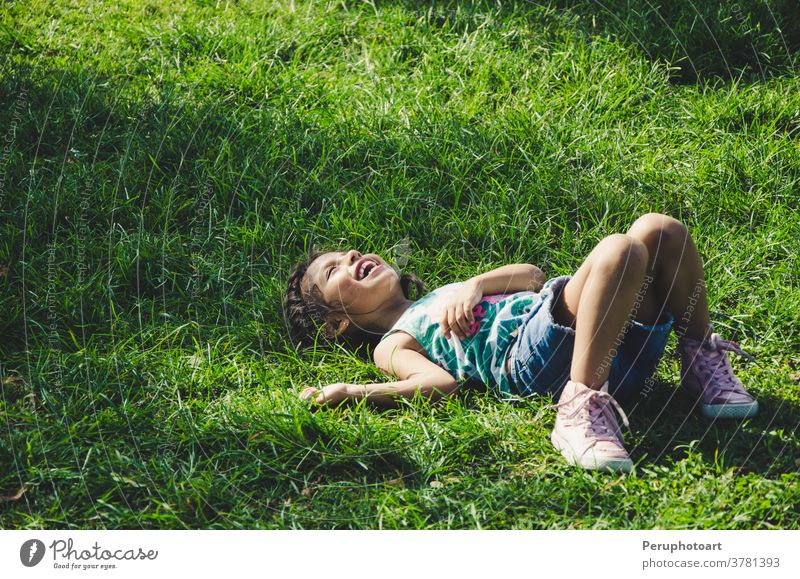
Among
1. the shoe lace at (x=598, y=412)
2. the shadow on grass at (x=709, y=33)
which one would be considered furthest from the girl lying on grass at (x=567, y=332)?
the shadow on grass at (x=709, y=33)

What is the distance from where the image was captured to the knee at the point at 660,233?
2.75 meters

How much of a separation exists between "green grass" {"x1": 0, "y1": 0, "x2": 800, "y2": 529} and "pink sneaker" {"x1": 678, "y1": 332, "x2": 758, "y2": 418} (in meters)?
0.07

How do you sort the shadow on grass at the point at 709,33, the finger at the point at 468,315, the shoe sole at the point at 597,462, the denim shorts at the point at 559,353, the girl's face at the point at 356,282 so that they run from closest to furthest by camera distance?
the shoe sole at the point at 597,462, the denim shorts at the point at 559,353, the finger at the point at 468,315, the girl's face at the point at 356,282, the shadow on grass at the point at 709,33

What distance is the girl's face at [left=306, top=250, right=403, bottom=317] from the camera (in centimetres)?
317

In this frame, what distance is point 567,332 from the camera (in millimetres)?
2717

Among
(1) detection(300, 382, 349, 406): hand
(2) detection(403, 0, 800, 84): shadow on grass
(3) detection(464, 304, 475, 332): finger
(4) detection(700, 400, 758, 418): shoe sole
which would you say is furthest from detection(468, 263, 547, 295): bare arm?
(2) detection(403, 0, 800, 84): shadow on grass

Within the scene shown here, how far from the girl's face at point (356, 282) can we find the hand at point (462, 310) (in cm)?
33

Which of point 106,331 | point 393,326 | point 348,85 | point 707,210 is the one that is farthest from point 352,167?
point 707,210

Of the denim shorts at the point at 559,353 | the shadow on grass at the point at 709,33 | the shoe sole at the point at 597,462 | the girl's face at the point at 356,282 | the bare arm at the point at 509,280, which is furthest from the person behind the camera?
the shadow on grass at the point at 709,33

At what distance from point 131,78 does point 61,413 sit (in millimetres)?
2290

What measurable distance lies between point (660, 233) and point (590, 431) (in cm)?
70

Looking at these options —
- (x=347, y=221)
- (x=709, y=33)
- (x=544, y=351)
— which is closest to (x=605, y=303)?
(x=544, y=351)

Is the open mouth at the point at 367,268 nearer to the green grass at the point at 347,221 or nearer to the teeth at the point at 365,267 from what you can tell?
the teeth at the point at 365,267
